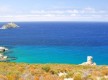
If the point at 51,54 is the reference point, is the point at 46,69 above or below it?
above

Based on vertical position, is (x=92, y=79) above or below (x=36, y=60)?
above

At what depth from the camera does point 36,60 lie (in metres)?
75.6

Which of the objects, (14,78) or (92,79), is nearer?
(14,78)

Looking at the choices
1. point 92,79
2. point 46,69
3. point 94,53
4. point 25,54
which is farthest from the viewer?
point 94,53

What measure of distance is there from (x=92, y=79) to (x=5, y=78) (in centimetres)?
556

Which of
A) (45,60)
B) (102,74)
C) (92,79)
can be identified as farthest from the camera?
(45,60)

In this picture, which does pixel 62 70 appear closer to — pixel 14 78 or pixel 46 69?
pixel 46 69

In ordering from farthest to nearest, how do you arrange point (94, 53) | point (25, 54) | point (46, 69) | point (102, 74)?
1. point (94, 53)
2. point (25, 54)
3. point (46, 69)
4. point (102, 74)

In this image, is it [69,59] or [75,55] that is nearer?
[69,59]

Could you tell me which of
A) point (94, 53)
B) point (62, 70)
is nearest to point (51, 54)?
point (94, 53)

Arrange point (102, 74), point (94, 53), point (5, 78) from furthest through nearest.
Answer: point (94, 53), point (102, 74), point (5, 78)

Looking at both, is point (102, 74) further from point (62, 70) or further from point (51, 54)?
point (51, 54)

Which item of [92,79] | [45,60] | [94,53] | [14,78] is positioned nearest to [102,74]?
[92,79]

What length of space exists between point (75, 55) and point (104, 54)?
35.3ft
